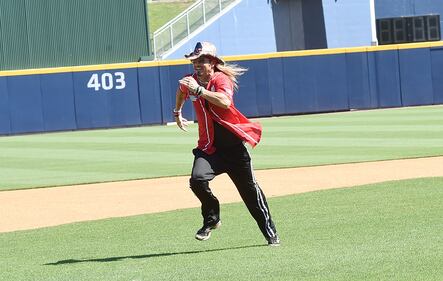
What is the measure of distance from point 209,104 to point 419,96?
23.8 meters

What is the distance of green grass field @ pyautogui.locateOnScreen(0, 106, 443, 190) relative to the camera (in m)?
17.4

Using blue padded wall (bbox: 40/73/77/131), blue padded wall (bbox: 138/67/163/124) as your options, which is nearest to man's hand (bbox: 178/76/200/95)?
blue padded wall (bbox: 40/73/77/131)

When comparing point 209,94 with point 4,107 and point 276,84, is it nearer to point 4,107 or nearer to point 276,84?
point 4,107

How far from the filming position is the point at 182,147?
2175 cm

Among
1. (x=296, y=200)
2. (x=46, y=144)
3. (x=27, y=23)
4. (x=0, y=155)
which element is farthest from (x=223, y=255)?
(x=27, y=23)

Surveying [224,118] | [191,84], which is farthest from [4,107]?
[191,84]

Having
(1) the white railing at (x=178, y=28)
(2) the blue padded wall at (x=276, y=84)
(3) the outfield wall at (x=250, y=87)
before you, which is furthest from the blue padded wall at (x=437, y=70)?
(1) the white railing at (x=178, y=28)

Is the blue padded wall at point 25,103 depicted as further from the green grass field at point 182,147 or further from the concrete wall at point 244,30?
the concrete wall at point 244,30

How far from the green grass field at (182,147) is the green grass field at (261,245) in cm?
529

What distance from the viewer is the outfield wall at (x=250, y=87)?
94.2ft

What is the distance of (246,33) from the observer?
41812mm

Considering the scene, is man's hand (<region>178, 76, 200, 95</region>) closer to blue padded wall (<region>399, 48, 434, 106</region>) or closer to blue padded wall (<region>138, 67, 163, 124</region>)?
blue padded wall (<region>138, 67, 163, 124</region>)

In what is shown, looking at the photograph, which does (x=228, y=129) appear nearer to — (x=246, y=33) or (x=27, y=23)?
(x=27, y=23)

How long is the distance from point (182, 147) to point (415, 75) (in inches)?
473
